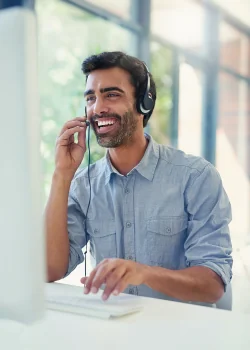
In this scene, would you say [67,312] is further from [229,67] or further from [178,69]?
[229,67]

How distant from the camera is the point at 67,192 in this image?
1313 millimetres

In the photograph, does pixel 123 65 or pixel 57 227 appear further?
pixel 123 65

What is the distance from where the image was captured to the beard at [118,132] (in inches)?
56.1

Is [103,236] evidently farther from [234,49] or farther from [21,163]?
[234,49]

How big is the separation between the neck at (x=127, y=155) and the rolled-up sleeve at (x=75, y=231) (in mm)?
159

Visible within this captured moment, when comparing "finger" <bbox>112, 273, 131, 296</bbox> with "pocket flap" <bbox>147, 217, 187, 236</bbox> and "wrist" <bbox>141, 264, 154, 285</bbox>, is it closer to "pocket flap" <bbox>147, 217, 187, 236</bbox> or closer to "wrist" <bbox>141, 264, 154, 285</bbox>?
"wrist" <bbox>141, 264, 154, 285</bbox>

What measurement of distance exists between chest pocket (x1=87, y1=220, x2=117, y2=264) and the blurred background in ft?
4.80

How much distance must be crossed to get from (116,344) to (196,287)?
0.45 meters

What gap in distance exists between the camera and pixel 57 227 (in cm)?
127

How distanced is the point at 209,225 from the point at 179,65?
323cm

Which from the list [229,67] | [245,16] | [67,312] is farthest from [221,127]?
[67,312]

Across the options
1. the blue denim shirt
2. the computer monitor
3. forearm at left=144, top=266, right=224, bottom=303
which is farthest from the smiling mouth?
the computer monitor

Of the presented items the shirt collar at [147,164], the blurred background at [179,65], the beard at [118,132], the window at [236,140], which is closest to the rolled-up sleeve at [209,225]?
the shirt collar at [147,164]

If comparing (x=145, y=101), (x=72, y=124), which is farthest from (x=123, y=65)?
(x=72, y=124)
